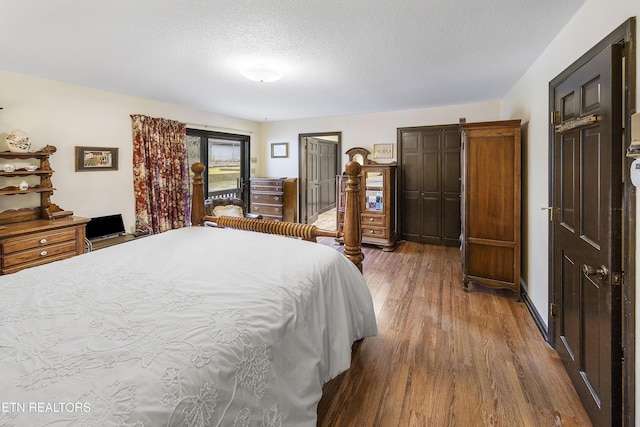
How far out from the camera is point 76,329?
103 cm

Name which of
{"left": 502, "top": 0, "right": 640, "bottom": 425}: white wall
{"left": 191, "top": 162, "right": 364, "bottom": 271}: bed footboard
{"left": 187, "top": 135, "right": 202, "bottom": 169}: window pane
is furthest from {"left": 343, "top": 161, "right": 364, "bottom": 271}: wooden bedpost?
{"left": 187, "top": 135, "right": 202, "bottom": 169}: window pane

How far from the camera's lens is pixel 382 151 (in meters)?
5.77

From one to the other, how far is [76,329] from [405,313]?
2544 mm

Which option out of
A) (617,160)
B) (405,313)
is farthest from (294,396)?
(405,313)

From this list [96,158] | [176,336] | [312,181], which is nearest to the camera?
[176,336]

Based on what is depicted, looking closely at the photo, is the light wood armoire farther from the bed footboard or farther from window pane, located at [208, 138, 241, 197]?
window pane, located at [208, 138, 241, 197]

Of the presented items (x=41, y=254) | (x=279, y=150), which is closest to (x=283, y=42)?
(x=41, y=254)

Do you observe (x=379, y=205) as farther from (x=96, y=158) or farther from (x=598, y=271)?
(x=96, y=158)

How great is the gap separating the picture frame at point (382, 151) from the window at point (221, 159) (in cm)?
269

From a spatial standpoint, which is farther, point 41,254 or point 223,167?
point 223,167

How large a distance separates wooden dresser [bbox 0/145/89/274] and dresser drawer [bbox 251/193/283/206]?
3286mm

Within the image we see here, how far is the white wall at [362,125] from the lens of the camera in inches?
203

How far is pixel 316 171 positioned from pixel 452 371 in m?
5.83

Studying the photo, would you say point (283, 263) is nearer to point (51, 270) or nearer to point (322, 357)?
point (322, 357)
